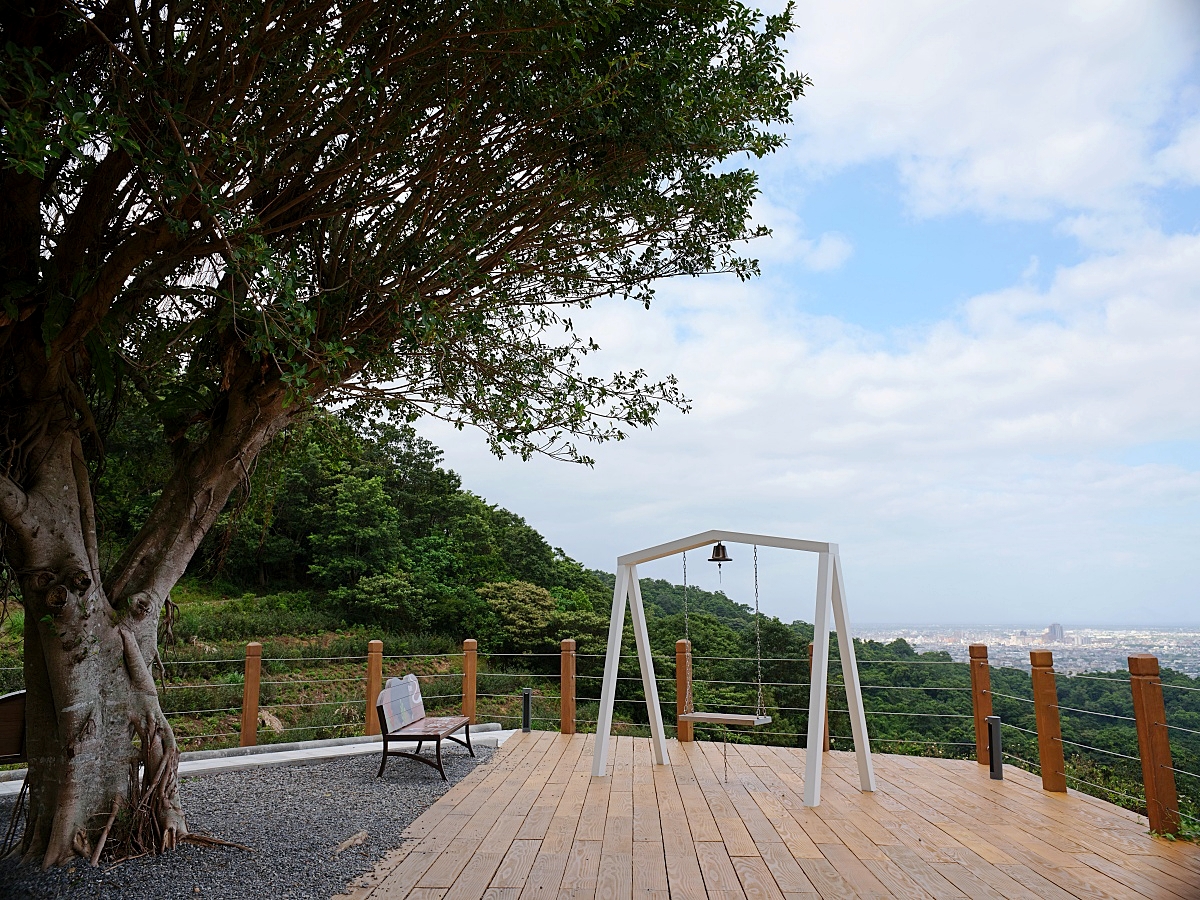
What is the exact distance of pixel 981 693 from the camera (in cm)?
652

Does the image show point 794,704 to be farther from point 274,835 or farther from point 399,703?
point 274,835

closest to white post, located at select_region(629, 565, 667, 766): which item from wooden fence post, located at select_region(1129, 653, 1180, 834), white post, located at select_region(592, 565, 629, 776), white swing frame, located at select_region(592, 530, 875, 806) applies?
white swing frame, located at select_region(592, 530, 875, 806)

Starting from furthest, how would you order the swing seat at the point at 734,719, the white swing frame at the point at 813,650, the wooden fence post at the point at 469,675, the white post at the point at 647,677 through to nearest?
1. the wooden fence post at the point at 469,675
2. the white post at the point at 647,677
3. the swing seat at the point at 734,719
4. the white swing frame at the point at 813,650

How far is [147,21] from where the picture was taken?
13.3ft

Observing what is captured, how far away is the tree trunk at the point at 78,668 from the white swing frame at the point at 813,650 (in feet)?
10.9

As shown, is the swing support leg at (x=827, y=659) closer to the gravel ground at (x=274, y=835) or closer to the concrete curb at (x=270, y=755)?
the gravel ground at (x=274, y=835)

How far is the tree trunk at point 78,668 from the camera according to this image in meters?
3.87

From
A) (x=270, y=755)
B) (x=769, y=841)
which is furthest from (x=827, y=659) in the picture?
(x=270, y=755)

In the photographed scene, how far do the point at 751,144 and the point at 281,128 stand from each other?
111 inches

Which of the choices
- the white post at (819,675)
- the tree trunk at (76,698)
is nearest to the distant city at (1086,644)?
the white post at (819,675)

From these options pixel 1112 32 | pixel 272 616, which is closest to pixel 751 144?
pixel 1112 32

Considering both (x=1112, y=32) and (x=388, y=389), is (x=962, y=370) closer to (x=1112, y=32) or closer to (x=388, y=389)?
(x=388, y=389)

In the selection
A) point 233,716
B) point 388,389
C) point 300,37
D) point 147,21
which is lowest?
point 233,716

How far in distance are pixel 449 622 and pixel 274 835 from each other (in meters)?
13.3
